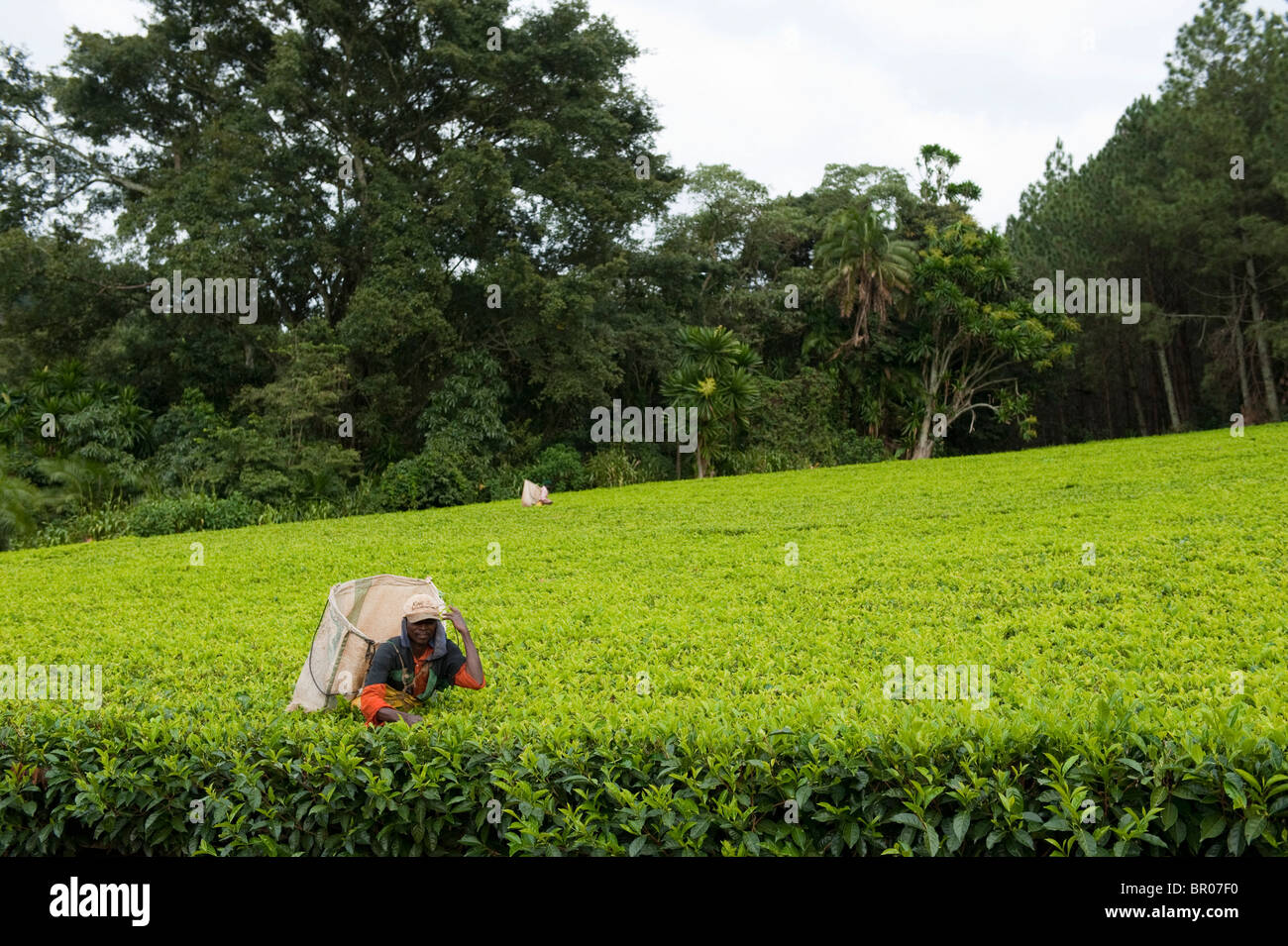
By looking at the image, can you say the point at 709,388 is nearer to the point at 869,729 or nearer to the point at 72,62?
the point at 72,62

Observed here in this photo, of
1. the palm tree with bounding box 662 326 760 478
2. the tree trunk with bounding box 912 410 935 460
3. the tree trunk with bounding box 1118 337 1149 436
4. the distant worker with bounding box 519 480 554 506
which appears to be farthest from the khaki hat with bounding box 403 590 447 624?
the tree trunk with bounding box 1118 337 1149 436

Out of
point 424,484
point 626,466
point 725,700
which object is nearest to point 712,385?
point 626,466

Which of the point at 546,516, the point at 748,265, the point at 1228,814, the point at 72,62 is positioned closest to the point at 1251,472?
the point at 546,516

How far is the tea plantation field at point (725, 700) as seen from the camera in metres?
3.36

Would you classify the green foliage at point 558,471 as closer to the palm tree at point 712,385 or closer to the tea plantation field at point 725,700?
the palm tree at point 712,385

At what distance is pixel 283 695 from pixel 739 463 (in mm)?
16933

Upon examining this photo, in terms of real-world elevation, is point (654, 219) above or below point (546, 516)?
above

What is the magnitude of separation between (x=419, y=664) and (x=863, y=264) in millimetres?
20414

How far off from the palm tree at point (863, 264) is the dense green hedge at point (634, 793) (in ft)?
68.5

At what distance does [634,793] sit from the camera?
3.65m

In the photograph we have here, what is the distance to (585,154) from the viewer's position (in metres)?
21.5

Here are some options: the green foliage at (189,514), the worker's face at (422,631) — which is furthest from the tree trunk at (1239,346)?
the worker's face at (422,631)

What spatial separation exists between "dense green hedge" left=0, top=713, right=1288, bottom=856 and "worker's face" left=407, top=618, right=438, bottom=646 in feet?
2.19

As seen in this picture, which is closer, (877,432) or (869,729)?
(869,729)
